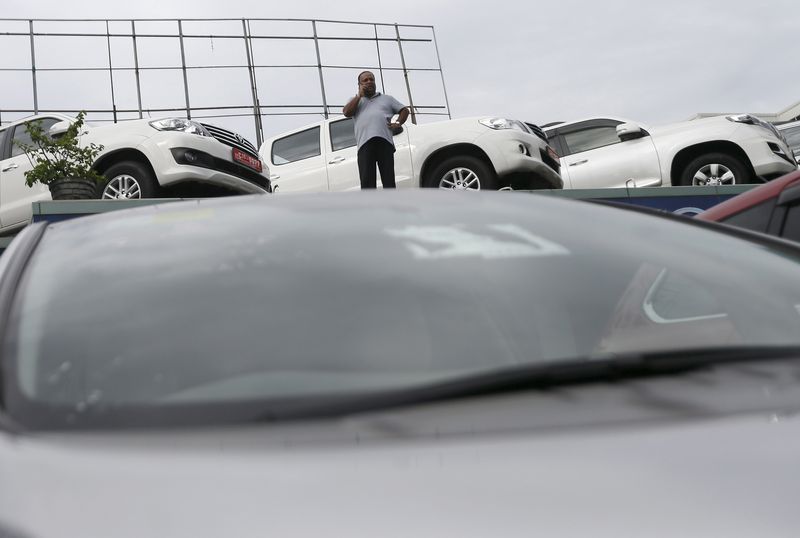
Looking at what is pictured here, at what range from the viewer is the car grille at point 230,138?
1067 cm

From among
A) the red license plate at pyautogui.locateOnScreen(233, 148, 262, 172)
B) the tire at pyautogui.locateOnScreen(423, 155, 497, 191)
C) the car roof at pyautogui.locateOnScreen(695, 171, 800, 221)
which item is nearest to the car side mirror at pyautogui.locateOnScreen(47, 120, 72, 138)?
the red license plate at pyautogui.locateOnScreen(233, 148, 262, 172)

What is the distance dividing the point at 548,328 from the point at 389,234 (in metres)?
0.32

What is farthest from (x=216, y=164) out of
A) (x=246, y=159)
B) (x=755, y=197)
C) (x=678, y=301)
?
(x=678, y=301)

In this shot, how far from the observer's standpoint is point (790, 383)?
1395mm

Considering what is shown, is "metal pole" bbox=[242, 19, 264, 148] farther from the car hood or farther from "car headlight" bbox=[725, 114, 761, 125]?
the car hood

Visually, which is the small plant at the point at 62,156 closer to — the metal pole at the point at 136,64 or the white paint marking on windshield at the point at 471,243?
the white paint marking on windshield at the point at 471,243

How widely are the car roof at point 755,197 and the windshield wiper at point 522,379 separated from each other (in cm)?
233

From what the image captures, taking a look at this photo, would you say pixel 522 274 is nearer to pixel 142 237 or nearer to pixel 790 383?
pixel 790 383

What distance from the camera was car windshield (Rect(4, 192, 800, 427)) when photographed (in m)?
1.39

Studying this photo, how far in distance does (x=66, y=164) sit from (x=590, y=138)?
6489 mm

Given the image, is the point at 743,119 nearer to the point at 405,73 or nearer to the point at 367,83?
the point at 367,83

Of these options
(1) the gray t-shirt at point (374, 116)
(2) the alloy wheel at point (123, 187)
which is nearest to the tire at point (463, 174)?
(1) the gray t-shirt at point (374, 116)

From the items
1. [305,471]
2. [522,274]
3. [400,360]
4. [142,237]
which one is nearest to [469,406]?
[400,360]

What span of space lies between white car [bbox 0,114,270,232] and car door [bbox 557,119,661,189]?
4177 millimetres
